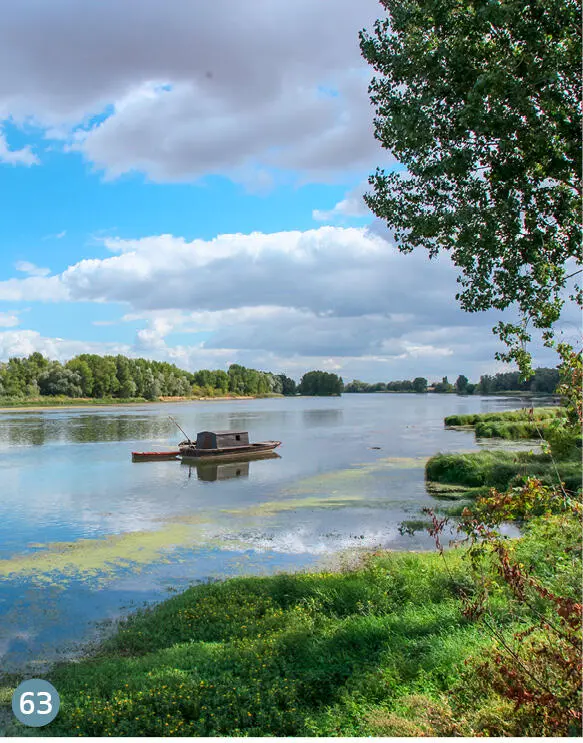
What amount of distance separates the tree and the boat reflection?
22.5 metres

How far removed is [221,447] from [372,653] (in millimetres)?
33361

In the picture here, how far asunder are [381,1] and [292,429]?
5630 centimetres

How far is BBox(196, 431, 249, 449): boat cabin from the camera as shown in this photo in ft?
133

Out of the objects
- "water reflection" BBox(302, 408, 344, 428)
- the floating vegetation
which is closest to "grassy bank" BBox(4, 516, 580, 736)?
the floating vegetation

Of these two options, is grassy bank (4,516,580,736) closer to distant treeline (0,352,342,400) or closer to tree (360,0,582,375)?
tree (360,0,582,375)

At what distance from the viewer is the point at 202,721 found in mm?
6332

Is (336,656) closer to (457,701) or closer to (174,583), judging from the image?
(457,701)

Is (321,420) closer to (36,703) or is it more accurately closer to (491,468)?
(491,468)

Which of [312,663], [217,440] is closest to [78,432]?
[217,440]

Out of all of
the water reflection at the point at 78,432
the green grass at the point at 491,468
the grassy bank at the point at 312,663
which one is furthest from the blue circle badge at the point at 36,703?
the water reflection at the point at 78,432

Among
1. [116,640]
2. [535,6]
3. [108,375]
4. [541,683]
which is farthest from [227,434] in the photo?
[108,375]

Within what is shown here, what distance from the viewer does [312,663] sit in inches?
309

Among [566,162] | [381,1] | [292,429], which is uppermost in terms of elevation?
[381,1]

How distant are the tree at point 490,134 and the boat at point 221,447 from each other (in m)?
28.5
